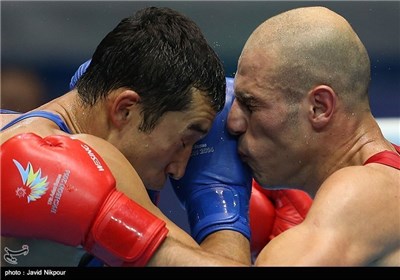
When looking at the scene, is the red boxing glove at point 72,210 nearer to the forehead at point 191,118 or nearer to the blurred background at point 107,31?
the forehead at point 191,118

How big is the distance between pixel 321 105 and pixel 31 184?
838 mm

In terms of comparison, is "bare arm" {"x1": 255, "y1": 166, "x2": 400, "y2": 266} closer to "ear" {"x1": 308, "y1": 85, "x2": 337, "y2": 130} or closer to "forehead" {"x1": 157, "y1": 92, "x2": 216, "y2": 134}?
"ear" {"x1": 308, "y1": 85, "x2": 337, "y2": 130}

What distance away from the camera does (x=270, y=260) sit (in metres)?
1.83

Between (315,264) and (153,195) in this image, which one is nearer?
(315,264)

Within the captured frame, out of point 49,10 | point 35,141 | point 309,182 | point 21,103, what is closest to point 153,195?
point 309,182

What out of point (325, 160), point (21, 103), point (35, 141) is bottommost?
point (21, 103)

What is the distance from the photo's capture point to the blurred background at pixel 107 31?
3965 mm

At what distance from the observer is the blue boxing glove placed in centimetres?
231

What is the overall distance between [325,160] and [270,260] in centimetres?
54

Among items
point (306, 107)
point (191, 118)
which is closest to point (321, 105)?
point (306, 107)

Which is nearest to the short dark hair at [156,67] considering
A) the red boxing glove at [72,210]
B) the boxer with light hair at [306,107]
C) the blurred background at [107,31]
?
the boxer with light hair at [306,107]

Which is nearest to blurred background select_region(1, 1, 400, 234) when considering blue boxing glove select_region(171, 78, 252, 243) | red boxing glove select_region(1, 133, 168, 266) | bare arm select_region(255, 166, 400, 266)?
blue boxing glove select_region(171, 78, 252, 243)
